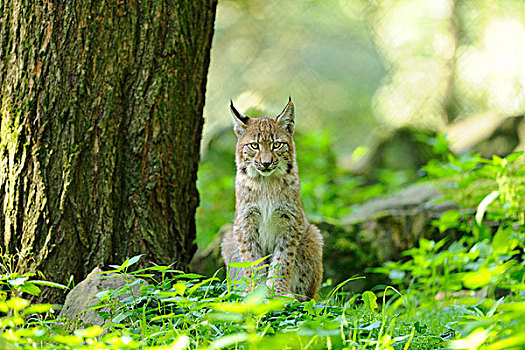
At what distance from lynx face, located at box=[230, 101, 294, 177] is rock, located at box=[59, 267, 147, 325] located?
1069 mm

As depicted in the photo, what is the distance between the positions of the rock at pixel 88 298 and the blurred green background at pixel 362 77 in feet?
11.6

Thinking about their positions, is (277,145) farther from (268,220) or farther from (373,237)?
(373,237)

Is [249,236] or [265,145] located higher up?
[265,145]

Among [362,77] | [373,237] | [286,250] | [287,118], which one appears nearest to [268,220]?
[286,250]

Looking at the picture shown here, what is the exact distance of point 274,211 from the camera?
3.03 m

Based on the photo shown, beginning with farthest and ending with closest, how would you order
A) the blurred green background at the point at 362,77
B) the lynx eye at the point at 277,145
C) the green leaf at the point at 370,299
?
the blurred green background at the point at 362,77 < the lynx eye at the point at 277,145 < the green leaf at the point at 370,299

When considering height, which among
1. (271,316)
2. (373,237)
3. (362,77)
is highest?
(362,77)

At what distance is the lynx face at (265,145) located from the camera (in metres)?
3.05

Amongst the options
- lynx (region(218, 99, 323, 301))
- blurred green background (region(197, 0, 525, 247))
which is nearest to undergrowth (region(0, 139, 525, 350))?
lynx (region(218, 99, 323, 301))

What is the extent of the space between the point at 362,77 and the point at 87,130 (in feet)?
15.6

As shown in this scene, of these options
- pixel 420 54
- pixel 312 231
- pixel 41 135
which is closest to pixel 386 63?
pixel 420 54

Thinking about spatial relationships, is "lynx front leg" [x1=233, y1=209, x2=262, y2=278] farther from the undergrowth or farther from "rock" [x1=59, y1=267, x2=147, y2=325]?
"rock" [x1=59, y1=267, x2=147, y2=325]

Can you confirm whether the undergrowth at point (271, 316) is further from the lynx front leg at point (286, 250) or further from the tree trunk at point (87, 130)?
the lynx front leg at point (286, 250)

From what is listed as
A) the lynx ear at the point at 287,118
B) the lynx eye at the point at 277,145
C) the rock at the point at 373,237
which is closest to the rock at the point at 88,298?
the lynx eye at the point at 277,145
